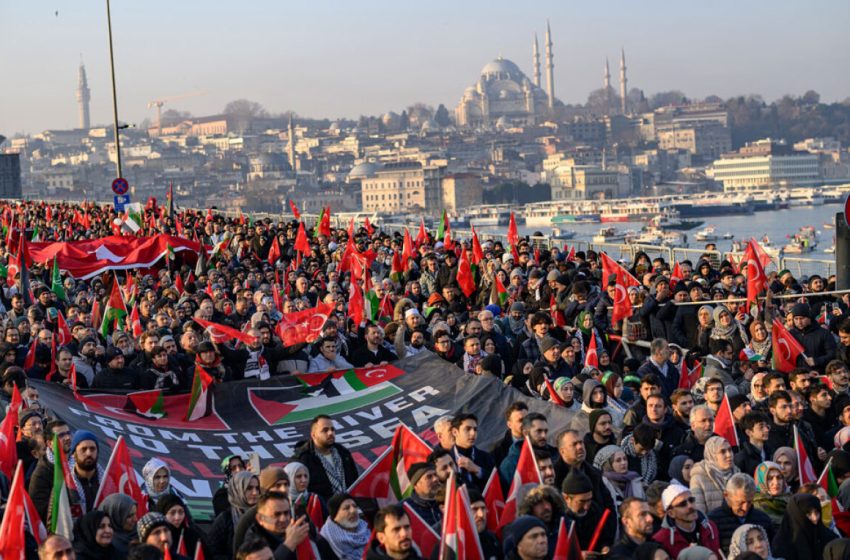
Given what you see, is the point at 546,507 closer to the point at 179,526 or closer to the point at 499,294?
the point at 179,526

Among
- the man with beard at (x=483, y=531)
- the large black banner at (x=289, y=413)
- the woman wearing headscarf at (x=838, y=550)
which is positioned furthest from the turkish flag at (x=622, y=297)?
the woman wearing headscarf at (x=838, y=550)

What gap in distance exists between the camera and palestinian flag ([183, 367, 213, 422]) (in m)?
8.07

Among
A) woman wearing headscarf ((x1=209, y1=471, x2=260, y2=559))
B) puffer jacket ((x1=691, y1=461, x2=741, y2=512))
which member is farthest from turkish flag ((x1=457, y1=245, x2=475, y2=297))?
woman wearing headscarf ((x1=209, y1=471, x2=260, y2=559))

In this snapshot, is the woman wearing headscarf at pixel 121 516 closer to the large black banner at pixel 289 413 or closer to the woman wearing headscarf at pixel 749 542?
the large black banner at pixel 289 413

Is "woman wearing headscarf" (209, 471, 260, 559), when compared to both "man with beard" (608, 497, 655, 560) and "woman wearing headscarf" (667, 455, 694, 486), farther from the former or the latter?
"woman wearing headscarf" (667, 455, 694, 486)

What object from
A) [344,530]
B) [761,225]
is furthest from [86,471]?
[761,225]

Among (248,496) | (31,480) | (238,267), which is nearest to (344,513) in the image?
(248,496)

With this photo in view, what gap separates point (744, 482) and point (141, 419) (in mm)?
3258

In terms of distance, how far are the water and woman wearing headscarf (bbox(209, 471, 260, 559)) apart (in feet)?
187

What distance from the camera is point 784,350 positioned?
29.6 ft

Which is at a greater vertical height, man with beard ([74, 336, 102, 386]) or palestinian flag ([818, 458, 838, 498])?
man with beard ([74, 336, 102, 386])

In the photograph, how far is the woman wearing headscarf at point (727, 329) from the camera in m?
9.45

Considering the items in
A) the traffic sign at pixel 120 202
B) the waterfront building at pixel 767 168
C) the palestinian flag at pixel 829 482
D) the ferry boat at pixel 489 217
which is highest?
the traffic sign at pixel 120 202

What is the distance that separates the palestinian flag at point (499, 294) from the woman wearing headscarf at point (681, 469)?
5705 mm
